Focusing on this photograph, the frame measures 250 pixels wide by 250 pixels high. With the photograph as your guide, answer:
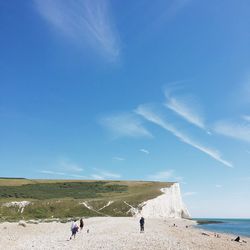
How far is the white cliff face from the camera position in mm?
120750

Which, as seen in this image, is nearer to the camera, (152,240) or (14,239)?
(152,240)

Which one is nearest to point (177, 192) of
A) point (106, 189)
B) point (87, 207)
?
point (106, 189)

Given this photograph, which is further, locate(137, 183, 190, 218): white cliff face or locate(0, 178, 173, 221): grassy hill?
locate(137, 183, 190, 218): white cliff face

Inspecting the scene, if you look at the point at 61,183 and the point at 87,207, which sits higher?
the point at 61,183

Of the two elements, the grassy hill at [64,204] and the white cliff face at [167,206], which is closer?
the grassy hill at [64,204]

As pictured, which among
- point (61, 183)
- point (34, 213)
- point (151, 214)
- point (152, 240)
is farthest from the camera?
point (61, 183)

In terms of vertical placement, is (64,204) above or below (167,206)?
below

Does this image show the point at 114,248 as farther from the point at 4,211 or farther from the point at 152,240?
the point at 4,211

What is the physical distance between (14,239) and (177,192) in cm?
12230

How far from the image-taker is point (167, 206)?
140 metres

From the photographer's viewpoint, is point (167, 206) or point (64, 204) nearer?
point (64, 204)

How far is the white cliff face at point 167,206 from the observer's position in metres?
121

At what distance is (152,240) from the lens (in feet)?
133

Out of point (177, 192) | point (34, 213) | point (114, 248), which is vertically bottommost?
point (114, 248)
